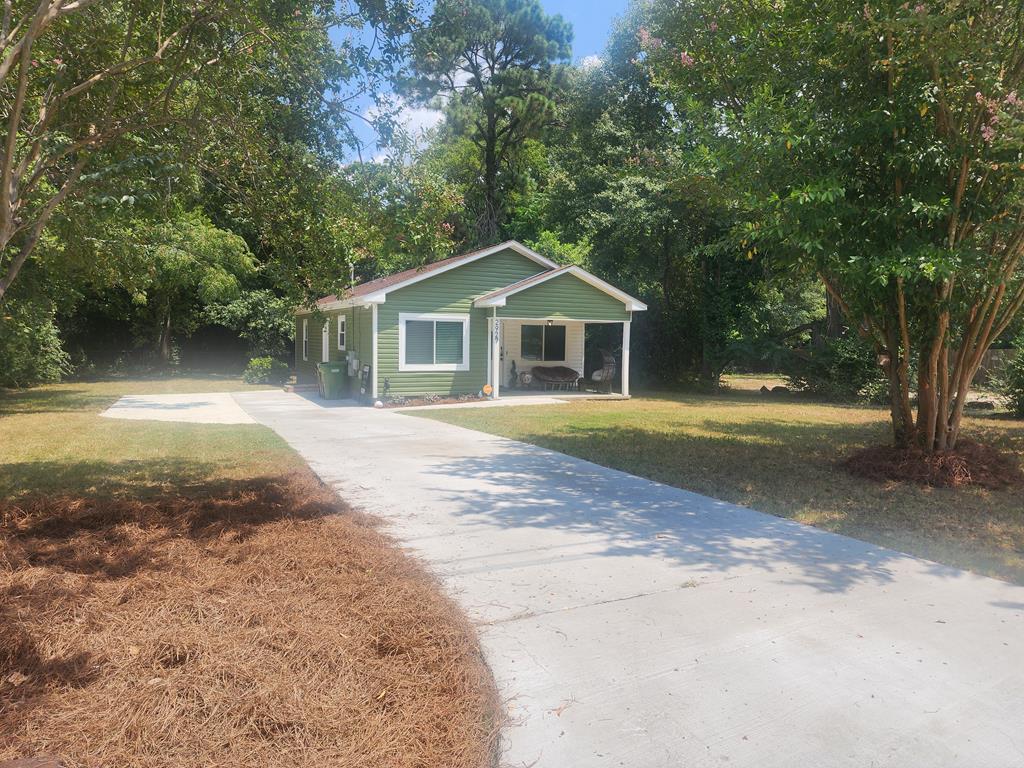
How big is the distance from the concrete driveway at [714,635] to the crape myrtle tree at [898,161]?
287 centimetres

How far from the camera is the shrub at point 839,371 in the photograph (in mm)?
17938

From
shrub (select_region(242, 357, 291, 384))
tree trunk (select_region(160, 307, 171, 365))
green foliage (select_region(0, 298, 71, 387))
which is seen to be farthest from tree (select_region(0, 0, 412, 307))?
tree trunk (select_region(160, 307, 171, 365))

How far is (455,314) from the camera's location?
17062mm

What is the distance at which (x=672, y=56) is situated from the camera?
934 centimetres

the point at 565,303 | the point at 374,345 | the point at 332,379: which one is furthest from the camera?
the point at 565,303

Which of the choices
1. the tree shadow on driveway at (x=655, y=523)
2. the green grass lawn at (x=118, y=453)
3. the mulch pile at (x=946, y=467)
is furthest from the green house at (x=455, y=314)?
the mulch pile at (x=946, y=467)

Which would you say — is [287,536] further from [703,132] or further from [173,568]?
[703,132]

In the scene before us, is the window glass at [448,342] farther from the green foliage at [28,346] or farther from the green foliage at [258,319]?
the green foliage at [258,319]

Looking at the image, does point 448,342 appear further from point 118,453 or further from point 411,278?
point 118,453

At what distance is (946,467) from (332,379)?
13.5 meters

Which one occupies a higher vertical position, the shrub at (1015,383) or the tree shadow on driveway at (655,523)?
the shrub at (1015,383)

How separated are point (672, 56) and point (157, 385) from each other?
59.7ft

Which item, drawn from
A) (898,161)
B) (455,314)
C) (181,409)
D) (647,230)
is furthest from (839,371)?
(181,409)

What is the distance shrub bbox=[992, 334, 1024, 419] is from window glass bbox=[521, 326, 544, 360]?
1165 cm
